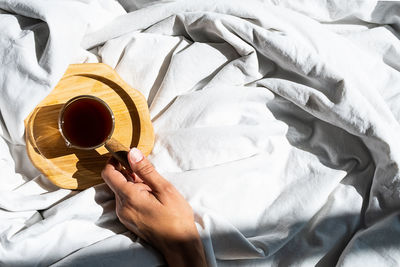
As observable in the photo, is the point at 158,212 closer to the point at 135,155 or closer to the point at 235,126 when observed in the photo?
the point at 135,155

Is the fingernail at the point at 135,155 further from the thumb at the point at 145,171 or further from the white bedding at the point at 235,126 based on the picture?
the white bedding at the point at 235,126

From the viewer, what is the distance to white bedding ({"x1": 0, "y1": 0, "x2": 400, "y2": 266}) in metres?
1.00

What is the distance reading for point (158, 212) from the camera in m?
0.97

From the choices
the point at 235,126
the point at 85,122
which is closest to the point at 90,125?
the point at 85,122

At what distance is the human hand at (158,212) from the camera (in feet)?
3.16

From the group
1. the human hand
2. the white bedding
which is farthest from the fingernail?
the white bedding

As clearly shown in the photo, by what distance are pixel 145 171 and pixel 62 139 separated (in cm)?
20

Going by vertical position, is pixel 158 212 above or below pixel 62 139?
below

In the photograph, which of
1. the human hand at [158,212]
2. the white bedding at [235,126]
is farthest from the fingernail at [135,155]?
the white bedding at [235,126]

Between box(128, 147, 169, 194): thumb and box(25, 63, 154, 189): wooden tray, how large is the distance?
9cm

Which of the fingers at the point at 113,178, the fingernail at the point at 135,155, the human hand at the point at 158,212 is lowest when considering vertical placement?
the human hand at the point at 158,212

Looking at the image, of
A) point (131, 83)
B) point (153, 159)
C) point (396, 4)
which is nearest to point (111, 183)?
point (153, 159)

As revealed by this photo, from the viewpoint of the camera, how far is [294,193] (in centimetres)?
105

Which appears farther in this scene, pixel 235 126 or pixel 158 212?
pixel 235 126
